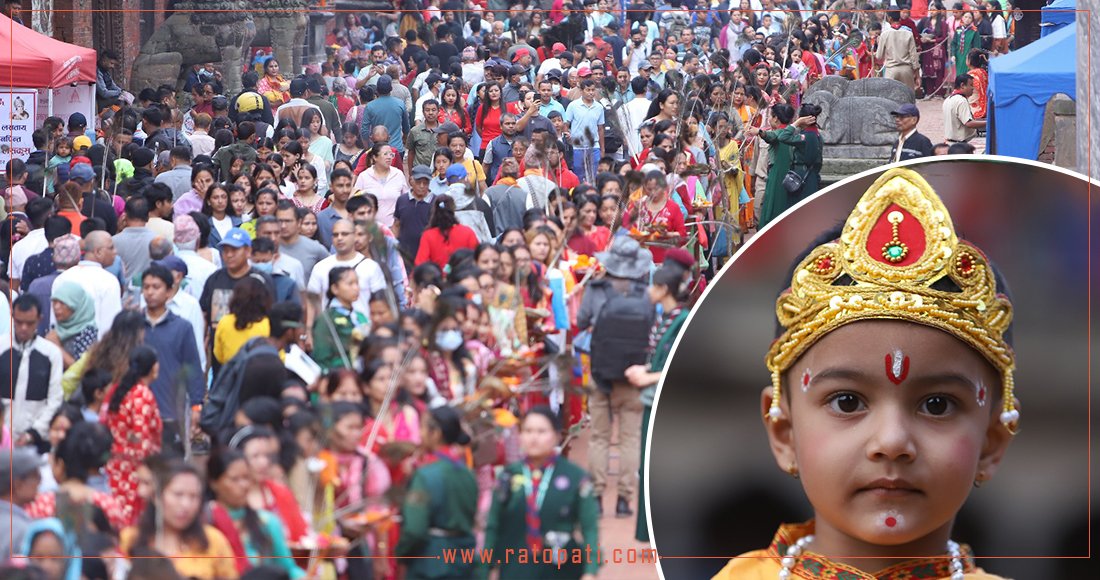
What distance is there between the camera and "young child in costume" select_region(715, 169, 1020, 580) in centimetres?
248

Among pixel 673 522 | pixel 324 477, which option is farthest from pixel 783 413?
pixel 324 477

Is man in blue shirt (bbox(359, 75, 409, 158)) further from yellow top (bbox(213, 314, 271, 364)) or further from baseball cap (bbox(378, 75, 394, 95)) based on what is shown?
yellow top (bbox(213, 314, 271, 364))

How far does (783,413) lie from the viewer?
2.60m

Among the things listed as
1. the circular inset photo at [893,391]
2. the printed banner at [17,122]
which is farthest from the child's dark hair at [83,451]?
the printed banner at [17,122]

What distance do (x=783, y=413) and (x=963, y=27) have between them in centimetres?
2290

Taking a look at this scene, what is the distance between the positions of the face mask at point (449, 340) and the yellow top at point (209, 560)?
94cm

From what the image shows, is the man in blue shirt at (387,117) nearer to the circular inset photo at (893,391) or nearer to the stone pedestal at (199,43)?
the stone pedestal at (199,43)

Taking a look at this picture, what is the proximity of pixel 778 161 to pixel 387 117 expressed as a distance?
4280 millimetres

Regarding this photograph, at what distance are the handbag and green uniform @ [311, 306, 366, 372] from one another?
6.31m

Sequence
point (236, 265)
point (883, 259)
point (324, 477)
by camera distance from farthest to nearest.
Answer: point (236, 265)
point (324, 477)
point (883, 259)

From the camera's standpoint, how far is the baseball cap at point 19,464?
4.89 meters

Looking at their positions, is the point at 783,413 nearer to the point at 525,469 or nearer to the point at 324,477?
the point at 324,477

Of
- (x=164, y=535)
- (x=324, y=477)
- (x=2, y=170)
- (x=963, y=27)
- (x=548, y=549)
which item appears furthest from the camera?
(x=963, y=27)

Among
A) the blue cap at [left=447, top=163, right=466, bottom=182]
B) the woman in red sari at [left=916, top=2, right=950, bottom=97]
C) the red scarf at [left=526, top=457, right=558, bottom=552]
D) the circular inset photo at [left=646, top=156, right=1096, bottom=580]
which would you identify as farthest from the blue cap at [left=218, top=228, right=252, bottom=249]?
the woman in red sari at [left=916, top=2, right=950, bottom=97]
